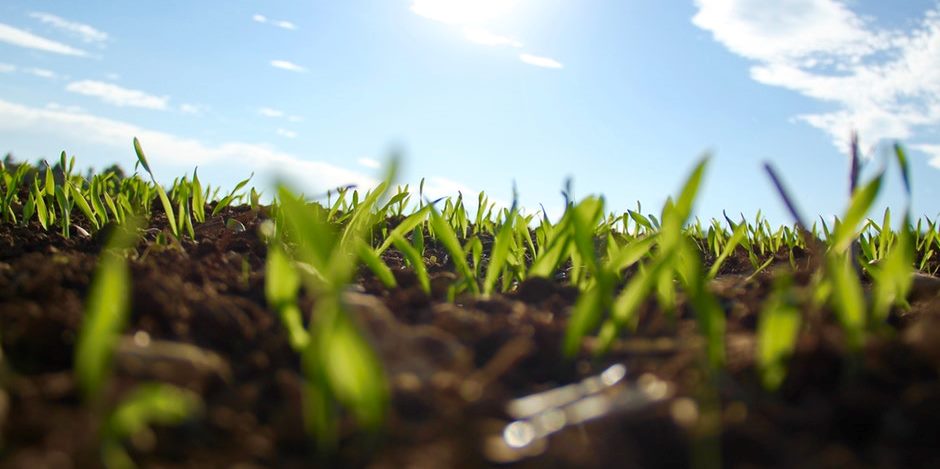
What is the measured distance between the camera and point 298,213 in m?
0.87

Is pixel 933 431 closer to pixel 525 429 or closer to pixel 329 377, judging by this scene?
pixel 525 429

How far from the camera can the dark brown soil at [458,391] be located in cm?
75

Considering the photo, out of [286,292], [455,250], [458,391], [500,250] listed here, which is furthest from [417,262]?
[458,391]

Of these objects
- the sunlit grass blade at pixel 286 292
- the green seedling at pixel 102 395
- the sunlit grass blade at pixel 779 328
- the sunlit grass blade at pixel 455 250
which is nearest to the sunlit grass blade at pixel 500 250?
the sunlit grass blade at pixel 455 250

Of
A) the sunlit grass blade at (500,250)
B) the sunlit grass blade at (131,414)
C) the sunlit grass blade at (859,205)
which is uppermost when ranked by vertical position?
the sunlit grass blade at (859,205)

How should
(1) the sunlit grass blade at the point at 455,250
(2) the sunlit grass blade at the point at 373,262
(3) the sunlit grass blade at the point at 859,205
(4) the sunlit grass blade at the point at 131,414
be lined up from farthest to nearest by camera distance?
1. (1) the sunlit grass blade at the point at 455,250
2. (2) the sunlit grass blade at the point at 373,262
3. (3) the sunlit grass blade at the point at 859,205
4. (4) the sunlit grass blade at the point at 131,414

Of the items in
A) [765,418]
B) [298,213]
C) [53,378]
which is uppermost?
[298,213]

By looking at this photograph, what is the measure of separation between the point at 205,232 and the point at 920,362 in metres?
2.30

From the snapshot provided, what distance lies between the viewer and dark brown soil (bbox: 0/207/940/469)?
29.6 inches

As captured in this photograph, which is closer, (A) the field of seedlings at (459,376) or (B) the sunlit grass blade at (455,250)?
(A) the field of seedlings at (459,376)

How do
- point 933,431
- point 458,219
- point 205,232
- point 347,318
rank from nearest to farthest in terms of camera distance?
point 347,318
point 933,431
point 205,232
point 458,219

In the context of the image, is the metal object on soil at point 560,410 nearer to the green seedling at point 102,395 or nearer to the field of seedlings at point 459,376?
the field of seedlings at point 459,376

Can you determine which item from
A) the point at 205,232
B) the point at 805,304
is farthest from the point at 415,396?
the point at 205,232

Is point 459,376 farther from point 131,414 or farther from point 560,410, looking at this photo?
point 131,414
